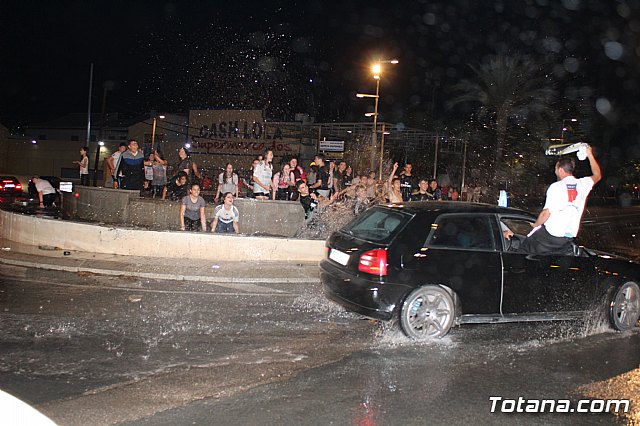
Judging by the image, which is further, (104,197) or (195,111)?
(195,111)

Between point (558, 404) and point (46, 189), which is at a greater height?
point (46, 189)

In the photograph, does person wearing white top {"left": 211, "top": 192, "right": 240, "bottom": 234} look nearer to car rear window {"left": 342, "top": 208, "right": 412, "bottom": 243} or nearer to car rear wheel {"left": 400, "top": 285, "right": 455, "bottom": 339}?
car rear window {"left": 342, "top": 208, "right": 412, "bottom": 243}

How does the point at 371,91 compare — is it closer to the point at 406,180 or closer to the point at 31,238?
the point at 406,180

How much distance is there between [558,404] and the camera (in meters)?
4.65

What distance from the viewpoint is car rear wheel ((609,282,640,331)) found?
6.93 m

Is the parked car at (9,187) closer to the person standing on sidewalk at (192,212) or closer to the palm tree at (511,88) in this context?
the person standing on sidewalk at (192,212)

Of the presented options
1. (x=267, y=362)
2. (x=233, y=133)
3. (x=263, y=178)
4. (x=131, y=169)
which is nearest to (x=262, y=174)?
(x=263, y=178)

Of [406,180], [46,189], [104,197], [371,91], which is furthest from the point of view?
[371,91]

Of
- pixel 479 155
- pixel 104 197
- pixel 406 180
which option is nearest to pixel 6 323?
pixel 104 197

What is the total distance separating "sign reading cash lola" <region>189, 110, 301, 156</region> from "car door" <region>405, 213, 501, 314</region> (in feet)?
84.8

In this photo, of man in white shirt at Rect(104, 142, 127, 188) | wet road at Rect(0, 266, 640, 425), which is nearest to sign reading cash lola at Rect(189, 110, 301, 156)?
man in white shirt at Rect(104, 142, 127, 188)

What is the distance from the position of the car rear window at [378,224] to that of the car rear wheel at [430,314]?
2.44ft

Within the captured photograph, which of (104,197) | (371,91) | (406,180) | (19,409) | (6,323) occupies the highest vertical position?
(371,91)

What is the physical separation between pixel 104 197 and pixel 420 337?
33.4 feet
